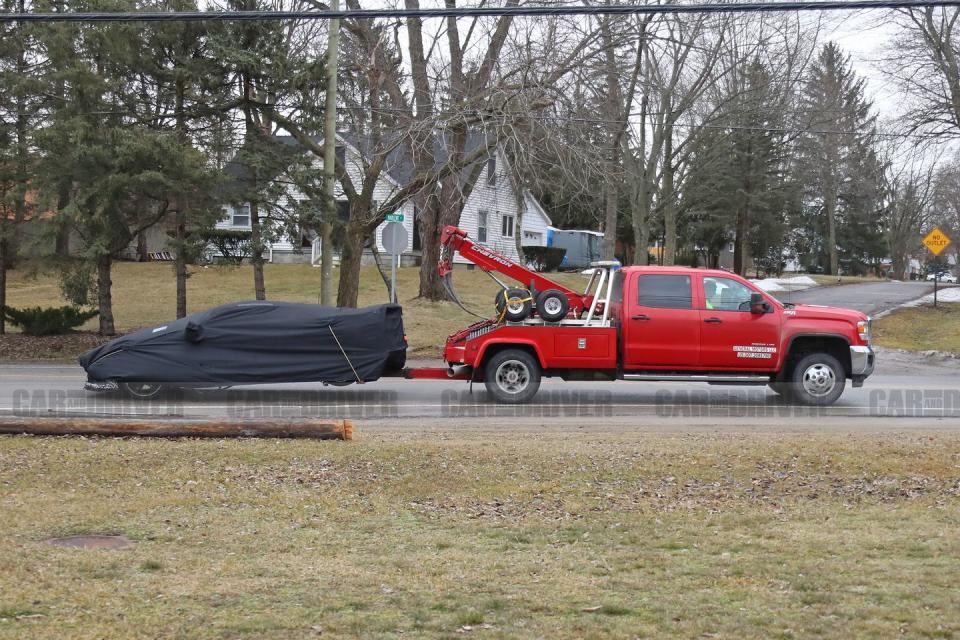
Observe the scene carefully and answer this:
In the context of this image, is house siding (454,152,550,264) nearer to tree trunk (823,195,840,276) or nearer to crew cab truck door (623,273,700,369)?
tree trunk (823,195,840,276)

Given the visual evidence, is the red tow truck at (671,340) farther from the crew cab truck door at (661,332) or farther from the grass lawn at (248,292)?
the grass lawn at (248,292)

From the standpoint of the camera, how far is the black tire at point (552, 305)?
551 inches

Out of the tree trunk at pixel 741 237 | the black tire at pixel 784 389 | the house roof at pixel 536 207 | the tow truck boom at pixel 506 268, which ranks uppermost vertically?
the house roof at pixel 536 207

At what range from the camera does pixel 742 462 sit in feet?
30.3

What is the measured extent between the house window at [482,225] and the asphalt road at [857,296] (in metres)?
15.8

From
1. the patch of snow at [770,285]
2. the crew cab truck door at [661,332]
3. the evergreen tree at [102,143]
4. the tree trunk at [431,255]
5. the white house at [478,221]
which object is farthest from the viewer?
the patch of snow at [770,285]

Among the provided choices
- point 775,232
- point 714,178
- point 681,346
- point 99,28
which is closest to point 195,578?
point 681,346

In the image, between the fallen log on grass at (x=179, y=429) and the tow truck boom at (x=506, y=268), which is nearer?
the fallen log on grass at (x=179, y=429)

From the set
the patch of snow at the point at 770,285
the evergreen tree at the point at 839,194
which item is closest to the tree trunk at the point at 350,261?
the patch of snow at the point at 770,285

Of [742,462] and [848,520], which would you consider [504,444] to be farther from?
[848,520]

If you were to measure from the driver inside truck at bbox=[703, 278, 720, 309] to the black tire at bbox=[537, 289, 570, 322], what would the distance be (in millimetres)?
2029

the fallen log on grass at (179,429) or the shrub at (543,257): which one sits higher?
the shrub at (543,257)

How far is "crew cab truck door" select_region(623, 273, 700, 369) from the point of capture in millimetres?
13984

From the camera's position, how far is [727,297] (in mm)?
14125
